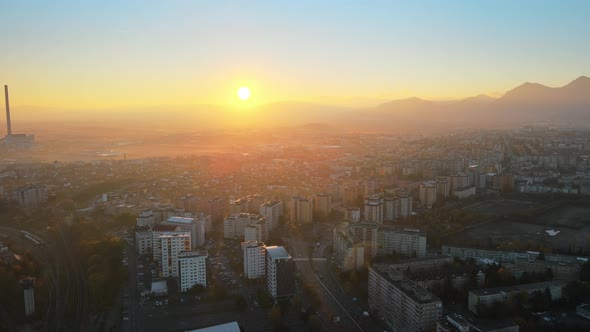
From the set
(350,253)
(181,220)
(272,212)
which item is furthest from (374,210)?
(181,220)

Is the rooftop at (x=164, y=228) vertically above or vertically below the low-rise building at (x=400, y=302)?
above

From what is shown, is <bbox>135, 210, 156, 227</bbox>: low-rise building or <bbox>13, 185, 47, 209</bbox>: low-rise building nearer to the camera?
<bbox>135, 210, 156, 227</bbox>: low-rise building

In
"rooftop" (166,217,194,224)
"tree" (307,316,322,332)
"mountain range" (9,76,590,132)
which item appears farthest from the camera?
"mountain range" (9,76,590,132)

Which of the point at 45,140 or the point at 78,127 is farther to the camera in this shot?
the point at 78,127

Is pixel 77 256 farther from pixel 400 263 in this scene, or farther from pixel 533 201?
pixel 533 201

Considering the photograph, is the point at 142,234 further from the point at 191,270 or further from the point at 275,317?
the point at 275,317

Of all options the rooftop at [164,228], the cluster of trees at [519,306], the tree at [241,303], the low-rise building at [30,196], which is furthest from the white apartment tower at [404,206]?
the low-rise building at [30,196]

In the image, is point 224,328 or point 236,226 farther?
point 236,226

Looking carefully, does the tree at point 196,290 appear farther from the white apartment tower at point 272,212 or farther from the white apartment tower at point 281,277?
the white apartment tower at point 272,212

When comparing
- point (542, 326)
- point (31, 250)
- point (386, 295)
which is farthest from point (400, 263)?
point (31, 250)

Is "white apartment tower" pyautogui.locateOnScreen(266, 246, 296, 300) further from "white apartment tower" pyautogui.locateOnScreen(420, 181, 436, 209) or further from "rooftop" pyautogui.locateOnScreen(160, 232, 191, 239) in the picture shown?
"white apartment tower" pyautogui.locateOnScreen(420, 181, 436, 209)

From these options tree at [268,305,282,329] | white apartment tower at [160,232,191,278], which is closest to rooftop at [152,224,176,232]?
white apartment tower at [160,232,191,278]
